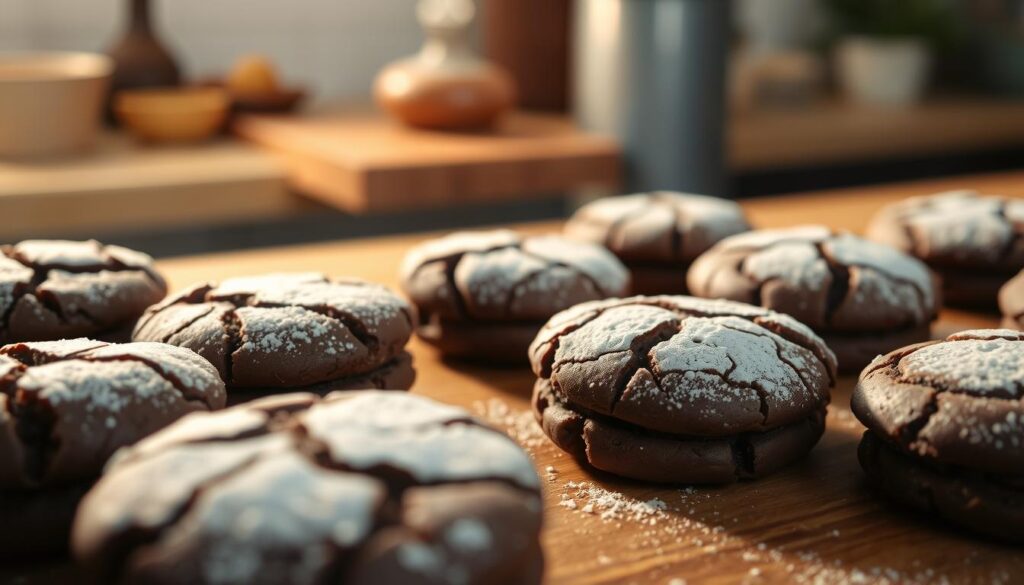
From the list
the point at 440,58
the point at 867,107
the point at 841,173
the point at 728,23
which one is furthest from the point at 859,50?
the point at 440,58

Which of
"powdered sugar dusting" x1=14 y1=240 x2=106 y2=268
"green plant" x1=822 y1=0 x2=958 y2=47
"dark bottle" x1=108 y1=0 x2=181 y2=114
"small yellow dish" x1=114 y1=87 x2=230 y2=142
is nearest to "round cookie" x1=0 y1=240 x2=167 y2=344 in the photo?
"powdered sugar dusting" x1=14 y1=240 x2=106 y2=268

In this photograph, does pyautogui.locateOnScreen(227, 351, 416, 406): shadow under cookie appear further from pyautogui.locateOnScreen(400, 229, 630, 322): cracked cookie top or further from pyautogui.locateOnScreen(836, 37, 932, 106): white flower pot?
pyautogui.locateOnScreen(836, 37, 932, 106): white flower pot

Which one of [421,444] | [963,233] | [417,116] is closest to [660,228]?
[963,233]

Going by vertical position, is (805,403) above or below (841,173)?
above

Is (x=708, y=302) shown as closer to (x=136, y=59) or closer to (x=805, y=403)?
(x=805, y=403)

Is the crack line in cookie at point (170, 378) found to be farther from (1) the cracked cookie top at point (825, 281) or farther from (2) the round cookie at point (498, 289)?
(1) the cracked cookie top at point (825, 281)
